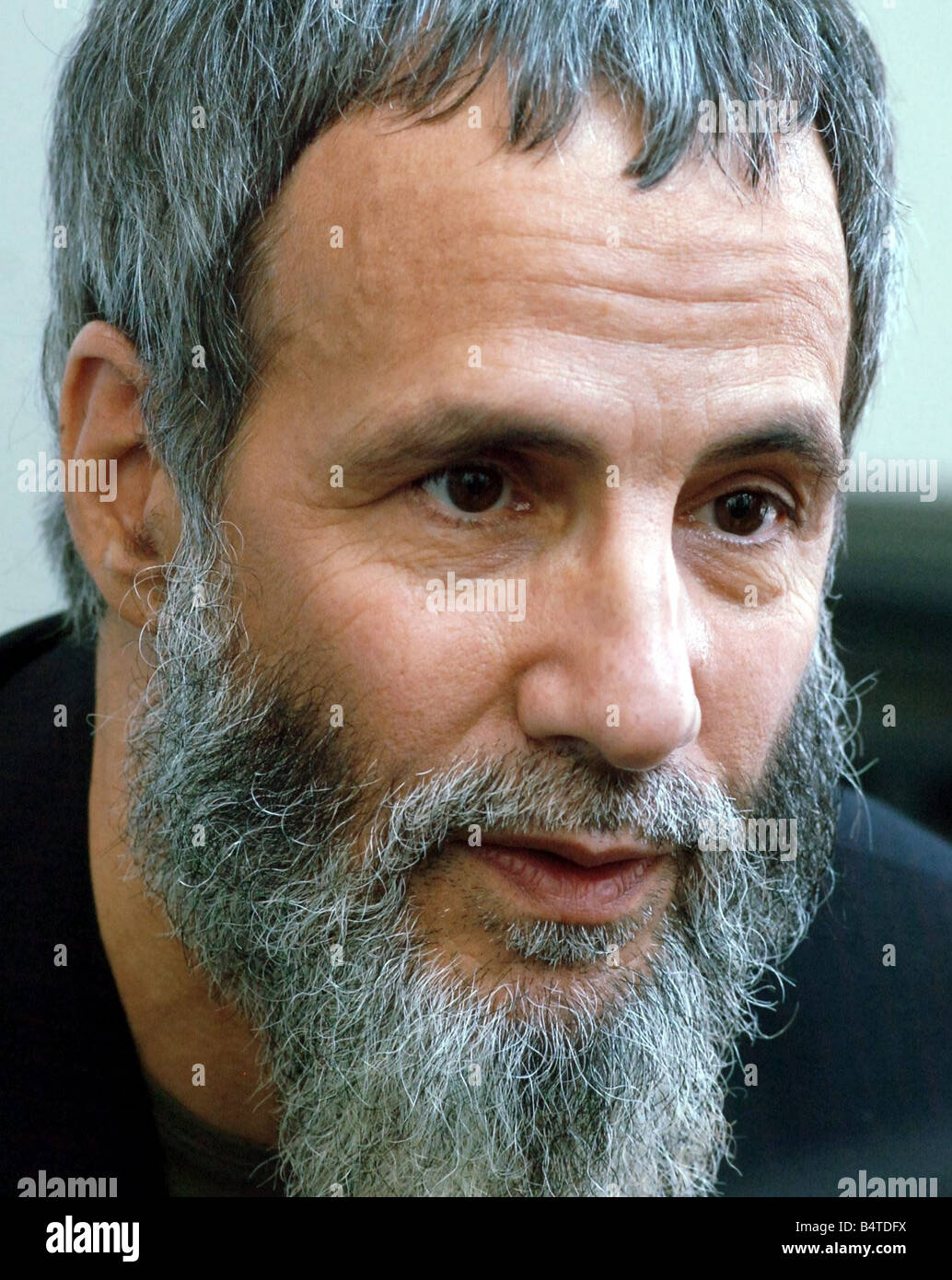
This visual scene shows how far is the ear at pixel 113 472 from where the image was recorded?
186 centimetres

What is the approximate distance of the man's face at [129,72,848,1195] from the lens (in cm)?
150

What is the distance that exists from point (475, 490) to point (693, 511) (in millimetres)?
276

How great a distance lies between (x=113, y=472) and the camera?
1882 millimetres

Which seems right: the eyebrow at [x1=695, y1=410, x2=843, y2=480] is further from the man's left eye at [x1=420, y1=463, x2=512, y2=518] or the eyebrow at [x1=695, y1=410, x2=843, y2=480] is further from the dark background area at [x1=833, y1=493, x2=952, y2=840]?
the dark background area at [x1=833, y1=493, x2=952, y2=840]

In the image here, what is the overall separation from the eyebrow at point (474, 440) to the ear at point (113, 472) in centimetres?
42

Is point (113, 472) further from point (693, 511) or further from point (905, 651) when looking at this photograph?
point (905, 651)

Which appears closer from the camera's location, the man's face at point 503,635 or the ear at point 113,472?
the man's face at point 503,635

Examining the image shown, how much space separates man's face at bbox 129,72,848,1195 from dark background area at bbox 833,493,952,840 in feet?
3.69

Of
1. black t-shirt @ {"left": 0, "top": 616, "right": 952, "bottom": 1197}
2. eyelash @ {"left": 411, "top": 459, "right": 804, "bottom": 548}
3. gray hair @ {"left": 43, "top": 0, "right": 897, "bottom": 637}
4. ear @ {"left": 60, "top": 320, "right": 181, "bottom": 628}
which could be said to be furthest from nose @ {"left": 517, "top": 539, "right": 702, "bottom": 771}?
black t-shirt @ {"left": 0, "top": 616, "right": 952, "bottom": 1197}

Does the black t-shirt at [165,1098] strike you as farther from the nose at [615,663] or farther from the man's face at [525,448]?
the nose at [615,663]

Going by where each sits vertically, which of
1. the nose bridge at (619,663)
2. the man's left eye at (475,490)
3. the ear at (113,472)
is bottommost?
the nose bridge at (619,663)

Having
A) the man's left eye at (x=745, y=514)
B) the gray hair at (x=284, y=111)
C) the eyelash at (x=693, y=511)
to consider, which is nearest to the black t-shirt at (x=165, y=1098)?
the gray hair at (x=284, y=111)

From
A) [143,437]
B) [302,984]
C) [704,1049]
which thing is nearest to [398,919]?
[302,984]

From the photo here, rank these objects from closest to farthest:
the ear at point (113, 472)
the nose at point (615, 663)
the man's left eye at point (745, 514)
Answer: the nose at point (615, 663), the man's left eye at point (745, 514), the ear at point (113, 472)
